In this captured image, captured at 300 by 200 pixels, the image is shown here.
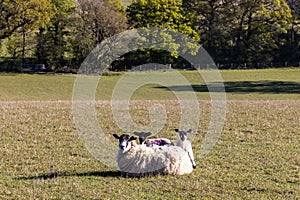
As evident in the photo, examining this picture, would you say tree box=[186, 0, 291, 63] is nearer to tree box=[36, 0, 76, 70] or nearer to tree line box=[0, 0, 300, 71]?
tree line box=[0, 0, 300, 71]

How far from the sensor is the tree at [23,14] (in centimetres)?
6425

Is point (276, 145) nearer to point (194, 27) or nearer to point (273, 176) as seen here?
point (273, 176)

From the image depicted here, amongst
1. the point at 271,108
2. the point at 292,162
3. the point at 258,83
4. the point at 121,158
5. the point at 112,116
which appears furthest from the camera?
the point at 258,83

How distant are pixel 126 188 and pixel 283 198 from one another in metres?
2.89

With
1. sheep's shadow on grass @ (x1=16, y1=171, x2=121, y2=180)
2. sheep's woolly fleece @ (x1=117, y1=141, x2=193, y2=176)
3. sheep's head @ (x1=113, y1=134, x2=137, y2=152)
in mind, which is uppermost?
sheep's head @ (x1=113, y1=134, x2=137, y2=152)

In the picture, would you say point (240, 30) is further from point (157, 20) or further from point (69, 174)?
point (69, 174)

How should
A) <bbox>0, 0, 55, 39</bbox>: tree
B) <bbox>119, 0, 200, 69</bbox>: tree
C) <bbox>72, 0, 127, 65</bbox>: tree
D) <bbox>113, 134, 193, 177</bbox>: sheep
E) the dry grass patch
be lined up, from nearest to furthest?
the dry grass patch < <bbox>113, 134, 193, 177</bbox>: sheep < <bbox>0, 0, 55, 39</bbox>: tree < <bbox>72, 0, 127, 65</bbox>: tree < <bbox>119, 0, 200, 69</bbox>: tree

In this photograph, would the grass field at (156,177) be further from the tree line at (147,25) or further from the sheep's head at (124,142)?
the tree line at (147,25)

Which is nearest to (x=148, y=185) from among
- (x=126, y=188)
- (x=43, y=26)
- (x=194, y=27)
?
(x=126, y=188)

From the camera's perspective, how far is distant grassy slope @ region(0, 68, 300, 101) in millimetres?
43812

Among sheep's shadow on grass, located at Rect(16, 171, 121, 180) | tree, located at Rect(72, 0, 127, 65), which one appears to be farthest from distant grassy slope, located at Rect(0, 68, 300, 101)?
sheep's shadow on grass, located at Rect(16, 171, 121, 180)

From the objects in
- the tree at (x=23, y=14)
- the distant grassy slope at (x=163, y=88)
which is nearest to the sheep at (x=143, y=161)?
the distant grassy slope at (x=163, y=88)

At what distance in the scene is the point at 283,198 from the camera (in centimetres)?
902

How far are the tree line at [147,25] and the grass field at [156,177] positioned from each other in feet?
147
